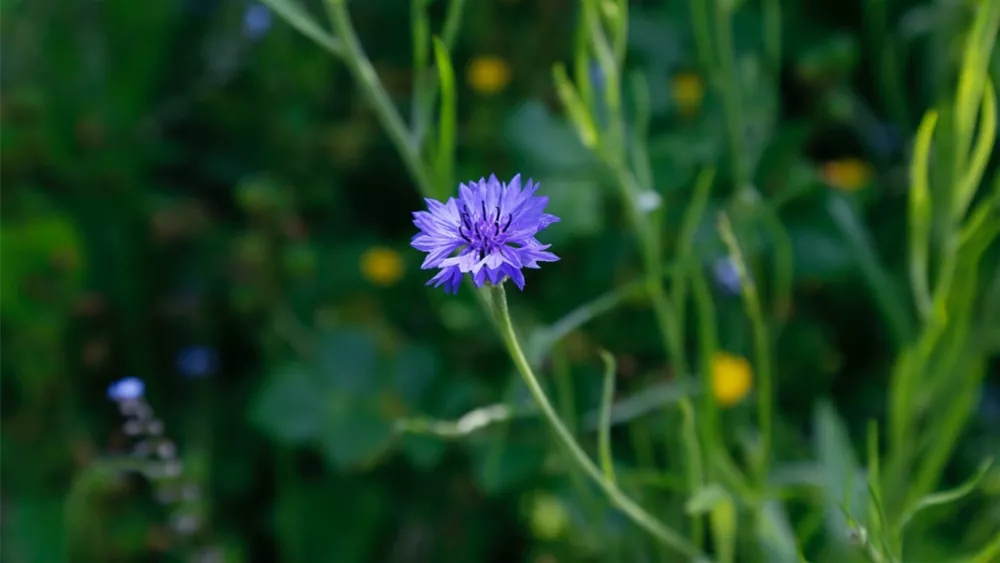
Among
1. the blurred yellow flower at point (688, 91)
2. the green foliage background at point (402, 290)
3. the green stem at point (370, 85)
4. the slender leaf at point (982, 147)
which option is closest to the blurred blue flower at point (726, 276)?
the green foliage background at point (402, 290)

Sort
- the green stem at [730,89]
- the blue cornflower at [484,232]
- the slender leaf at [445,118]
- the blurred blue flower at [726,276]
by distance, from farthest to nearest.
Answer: the blurred blue flower at [726,276], the green stem at [730,89], the slender leaf at [445,118], the blue cornflower at [484,232]

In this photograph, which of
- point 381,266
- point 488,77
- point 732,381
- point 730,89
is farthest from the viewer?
point 488,77

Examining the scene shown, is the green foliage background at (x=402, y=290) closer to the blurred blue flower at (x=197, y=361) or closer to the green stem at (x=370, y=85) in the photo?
the blurred blue flower at (x=197, y=361)

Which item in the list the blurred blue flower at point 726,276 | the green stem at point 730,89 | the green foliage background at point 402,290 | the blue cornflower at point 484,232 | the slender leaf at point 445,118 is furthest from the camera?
the blurred blue flower at point 726,276

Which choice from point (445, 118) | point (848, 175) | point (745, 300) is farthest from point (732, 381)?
point (445, 118)

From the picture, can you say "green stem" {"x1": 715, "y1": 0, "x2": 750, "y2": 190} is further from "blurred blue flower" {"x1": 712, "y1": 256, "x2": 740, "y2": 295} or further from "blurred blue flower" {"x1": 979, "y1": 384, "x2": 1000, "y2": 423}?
"blurred blue flower" {"x1": 979, "y1": 384, "x2": 1000, "y2": 423}

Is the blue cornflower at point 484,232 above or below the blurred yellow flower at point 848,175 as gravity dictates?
below

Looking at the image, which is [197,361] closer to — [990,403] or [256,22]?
[256,22]

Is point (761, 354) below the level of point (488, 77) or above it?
below
